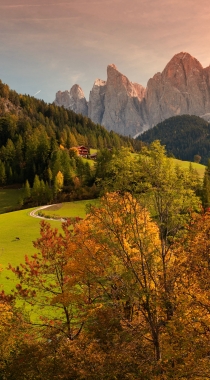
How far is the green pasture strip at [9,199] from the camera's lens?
78.1 metres

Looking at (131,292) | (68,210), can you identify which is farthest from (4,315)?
(68,210)

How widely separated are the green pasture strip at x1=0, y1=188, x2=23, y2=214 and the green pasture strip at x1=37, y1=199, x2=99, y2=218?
1782 cm

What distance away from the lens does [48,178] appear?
300 ft

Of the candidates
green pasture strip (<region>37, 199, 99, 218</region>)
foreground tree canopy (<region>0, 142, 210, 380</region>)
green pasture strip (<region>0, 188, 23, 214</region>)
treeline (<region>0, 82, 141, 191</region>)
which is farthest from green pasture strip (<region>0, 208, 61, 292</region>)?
treeline (<region>0, 82, 141, 191</region>)

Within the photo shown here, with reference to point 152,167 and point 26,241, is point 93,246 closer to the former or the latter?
point 152,167

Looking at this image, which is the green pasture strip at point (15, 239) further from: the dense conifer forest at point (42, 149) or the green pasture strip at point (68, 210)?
the dense conifer forest at point (42, 149)

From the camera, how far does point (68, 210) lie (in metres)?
64.0

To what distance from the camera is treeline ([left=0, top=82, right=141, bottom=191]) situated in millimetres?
98000

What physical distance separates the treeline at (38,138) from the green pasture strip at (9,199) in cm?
732

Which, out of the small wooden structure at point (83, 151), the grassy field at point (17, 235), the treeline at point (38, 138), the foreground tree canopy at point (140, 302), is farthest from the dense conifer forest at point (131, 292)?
the small wooden structure at point (83, 151)

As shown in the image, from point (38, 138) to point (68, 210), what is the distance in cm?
5630

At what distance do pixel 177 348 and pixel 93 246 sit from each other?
7884 millimetres

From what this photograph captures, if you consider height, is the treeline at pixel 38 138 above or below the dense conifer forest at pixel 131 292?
above

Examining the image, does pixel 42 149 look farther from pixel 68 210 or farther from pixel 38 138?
pixel 68 210
